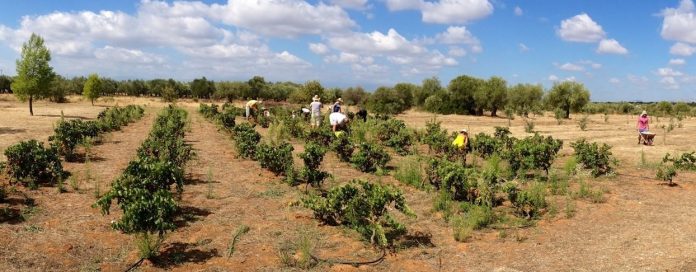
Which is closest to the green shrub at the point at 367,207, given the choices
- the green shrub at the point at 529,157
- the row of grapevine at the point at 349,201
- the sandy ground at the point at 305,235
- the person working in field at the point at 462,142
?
the row of grapevine at the point at 349,201

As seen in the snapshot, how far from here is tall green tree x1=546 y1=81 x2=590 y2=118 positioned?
169 feet

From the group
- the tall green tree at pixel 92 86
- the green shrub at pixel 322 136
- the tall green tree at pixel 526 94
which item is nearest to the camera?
the green shrub at pixel 322 136

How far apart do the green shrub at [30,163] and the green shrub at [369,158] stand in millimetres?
6787

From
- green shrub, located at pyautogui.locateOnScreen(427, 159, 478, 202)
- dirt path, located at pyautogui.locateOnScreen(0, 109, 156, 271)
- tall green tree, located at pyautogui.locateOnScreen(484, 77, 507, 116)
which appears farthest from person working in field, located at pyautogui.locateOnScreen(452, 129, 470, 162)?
tall green tree, located at pyautogui.locateOnScreen(484, 77, 507, 116)

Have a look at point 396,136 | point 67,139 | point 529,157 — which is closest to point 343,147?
point 396,136

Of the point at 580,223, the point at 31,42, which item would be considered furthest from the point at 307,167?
the point at 31,42

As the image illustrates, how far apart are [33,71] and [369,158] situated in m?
27.1

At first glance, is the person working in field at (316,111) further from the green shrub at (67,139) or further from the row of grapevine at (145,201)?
the row of grapevine at (145,201)

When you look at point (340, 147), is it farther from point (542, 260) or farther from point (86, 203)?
point (542, 260)

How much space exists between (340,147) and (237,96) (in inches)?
2644

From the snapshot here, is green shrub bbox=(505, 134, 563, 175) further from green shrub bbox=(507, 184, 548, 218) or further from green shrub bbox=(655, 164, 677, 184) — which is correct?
green shrub bbox=(507, 184, 548, 218)

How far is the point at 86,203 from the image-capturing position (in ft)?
30.6

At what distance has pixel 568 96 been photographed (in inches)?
2053

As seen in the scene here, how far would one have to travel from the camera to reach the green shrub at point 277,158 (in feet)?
Answer: 38.8
